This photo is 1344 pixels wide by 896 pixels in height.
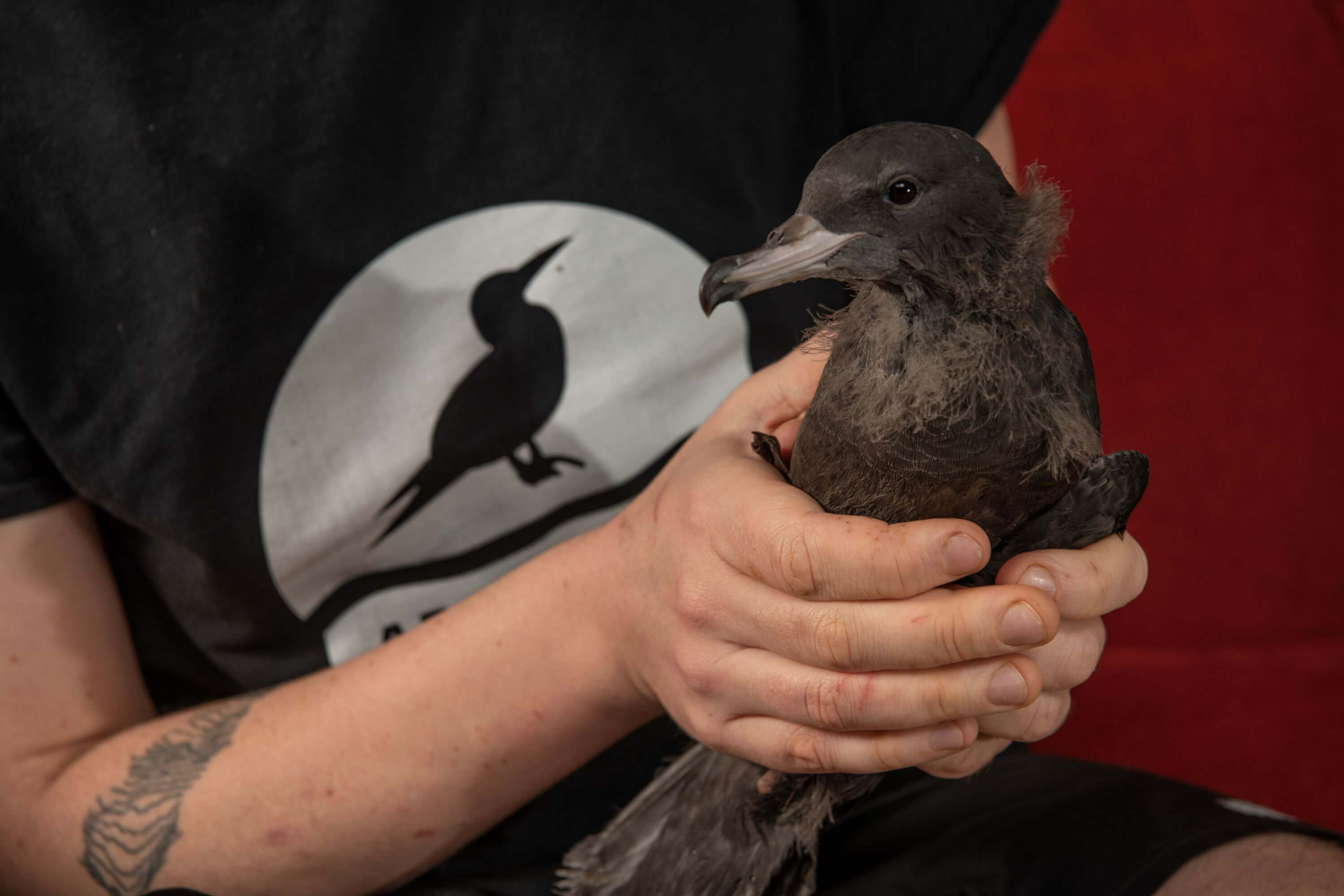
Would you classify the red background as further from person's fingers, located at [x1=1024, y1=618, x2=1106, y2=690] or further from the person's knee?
person's fingers, located at [x1=1024, y1=618, x2=1106, y2=690]

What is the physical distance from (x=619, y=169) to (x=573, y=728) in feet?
2.12

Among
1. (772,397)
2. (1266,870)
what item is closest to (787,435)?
(772,397)

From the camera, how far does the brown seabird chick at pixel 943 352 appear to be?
59 cm

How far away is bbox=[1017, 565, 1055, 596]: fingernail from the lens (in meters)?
0.65

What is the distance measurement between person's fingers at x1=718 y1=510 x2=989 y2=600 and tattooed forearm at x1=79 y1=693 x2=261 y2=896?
2.26ft

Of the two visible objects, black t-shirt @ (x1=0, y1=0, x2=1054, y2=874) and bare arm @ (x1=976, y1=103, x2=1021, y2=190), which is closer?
black t-shirt @ (x1=0, y1=0, x2=1054, y2=874)

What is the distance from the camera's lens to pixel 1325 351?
5.61 ft

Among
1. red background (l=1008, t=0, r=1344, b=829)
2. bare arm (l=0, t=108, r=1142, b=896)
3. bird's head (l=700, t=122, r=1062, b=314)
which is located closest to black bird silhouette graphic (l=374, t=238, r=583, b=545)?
bare arm (l=0, t=108, r=1142, b=896)

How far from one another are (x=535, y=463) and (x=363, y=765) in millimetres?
383

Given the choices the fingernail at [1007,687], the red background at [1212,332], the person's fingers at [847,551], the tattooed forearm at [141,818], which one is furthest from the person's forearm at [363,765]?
the red background at [1212,332]

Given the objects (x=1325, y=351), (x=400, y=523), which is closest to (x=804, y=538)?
(x=400, y=523)

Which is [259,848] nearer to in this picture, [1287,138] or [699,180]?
[699,180]

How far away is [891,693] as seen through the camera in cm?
64

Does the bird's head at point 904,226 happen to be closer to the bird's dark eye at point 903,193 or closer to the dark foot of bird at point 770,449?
the bird's dark eye at point 903,193
